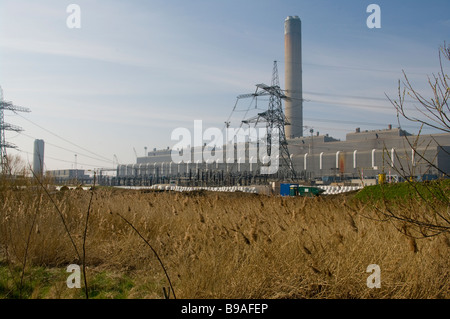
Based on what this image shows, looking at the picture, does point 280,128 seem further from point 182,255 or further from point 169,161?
point 182,255

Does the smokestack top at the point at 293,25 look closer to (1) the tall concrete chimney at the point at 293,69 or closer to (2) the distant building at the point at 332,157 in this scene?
(1) the tall concrete chimney at the point at 293,69

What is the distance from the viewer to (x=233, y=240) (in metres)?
4.47

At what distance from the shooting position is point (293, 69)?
88.2 m

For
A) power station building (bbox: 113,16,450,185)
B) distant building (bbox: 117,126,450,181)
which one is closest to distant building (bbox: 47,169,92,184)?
power station building (bbox: 113,16,450,185)

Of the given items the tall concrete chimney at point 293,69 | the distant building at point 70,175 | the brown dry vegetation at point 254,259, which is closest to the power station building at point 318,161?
the distant building at point 70,175

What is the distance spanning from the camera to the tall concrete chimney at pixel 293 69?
290 ft

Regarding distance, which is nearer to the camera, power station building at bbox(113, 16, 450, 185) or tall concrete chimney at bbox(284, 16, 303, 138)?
power station building at bbox(113, 16, 450, 185)

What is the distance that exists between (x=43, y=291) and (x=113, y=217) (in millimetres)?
3022

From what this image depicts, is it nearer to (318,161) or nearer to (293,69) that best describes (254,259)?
(318,161)

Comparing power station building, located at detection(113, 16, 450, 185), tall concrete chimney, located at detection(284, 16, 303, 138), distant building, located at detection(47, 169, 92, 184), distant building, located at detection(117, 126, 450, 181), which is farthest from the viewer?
tall concrete chimney, located at detection(284, 16, 303, 138)

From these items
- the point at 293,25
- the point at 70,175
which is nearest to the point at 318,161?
the point at 70,175

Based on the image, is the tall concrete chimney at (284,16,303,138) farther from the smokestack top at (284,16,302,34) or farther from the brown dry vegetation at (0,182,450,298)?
the brown dry vegetation at (0,182,450,298)

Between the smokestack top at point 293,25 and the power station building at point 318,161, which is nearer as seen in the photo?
the power station building at point 318,161

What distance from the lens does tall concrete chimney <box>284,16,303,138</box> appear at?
88.5 meters
